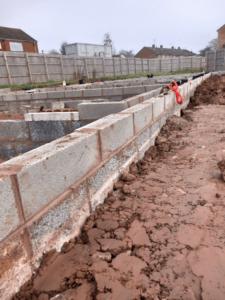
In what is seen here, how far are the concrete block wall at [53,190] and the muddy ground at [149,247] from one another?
131mm

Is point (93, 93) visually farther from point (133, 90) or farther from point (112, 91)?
point (133, 90)

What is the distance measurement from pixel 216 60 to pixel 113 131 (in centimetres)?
2360

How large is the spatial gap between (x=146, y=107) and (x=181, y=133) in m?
1.51

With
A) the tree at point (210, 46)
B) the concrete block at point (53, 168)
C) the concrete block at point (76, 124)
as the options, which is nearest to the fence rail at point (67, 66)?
the concrete block at point (76, 124)

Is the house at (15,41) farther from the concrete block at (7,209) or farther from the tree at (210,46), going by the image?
the tree at (210,46)

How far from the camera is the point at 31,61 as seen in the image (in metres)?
18.4

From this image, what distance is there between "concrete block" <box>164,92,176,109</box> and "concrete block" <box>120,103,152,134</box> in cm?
123

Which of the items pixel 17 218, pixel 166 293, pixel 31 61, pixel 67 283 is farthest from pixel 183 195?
pixel 31 61

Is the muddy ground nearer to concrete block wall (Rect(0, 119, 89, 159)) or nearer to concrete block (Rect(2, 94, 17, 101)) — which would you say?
concrete block wall (Rect(0, 119, 89, 159))

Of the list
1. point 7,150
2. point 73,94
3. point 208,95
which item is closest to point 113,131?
point 7,150

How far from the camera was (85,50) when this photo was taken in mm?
40938

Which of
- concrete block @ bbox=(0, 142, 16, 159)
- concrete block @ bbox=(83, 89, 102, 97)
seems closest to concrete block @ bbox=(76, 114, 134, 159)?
concrete block @ bbox=(0, 142, 16, 159)

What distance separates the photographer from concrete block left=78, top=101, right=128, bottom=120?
4121 mm

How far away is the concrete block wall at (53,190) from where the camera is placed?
4.91 feet
